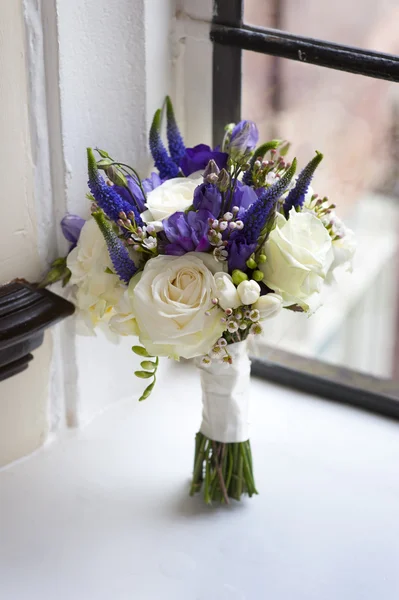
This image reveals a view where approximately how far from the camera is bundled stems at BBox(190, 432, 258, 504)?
1.08 metres

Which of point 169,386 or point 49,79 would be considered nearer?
point 49,79

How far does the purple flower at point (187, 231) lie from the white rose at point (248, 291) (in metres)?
0.07

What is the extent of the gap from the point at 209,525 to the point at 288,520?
102 mm

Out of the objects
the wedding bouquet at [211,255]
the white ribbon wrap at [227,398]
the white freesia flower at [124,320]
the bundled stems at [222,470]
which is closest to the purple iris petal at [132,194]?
the wedding bouquet at [211,255]

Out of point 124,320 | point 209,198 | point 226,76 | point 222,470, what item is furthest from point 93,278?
point 226,76

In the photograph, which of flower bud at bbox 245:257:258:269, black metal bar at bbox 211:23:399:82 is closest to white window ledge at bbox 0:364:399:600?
flower bud at bbox 245:257:258:269

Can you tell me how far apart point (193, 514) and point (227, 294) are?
1.15 feet

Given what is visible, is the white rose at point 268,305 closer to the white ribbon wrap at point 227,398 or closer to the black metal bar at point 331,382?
the white ribbon wrap at point 227,398

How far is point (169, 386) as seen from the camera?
134cm

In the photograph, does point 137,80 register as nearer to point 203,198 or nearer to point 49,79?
point 49,79

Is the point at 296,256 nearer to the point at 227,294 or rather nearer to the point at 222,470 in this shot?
the point at 227,294

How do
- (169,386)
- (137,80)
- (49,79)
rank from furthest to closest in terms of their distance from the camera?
(169,386) < (137,80) < (49,79)

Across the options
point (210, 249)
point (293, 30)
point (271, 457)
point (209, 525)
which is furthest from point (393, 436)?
point (293, 30)

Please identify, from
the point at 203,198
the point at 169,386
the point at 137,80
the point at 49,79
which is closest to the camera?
A: the point at 203,198
